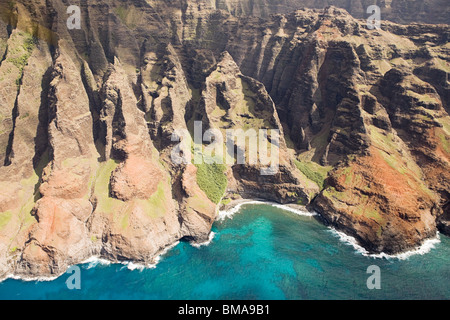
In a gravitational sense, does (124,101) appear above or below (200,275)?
above

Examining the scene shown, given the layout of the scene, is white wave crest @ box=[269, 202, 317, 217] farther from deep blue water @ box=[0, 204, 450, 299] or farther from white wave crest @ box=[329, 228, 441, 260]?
white wave crest @ box=[329, 228, 441, 260]

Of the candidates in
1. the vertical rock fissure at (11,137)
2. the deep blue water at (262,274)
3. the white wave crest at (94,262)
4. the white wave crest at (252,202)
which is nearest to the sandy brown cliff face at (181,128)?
the vertical rock fissure at (11,137)

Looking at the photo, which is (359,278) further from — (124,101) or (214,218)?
(124,101)

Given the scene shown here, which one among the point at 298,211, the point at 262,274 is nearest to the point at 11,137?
the point at 262,274

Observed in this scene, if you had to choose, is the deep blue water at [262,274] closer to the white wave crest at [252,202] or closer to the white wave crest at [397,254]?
the white wave crest at [397,254]

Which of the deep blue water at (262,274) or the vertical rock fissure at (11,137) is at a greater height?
the vertical rock fissure at (11,137)

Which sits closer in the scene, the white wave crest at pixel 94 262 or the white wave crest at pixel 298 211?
the white wave crest at pixel 94 262
